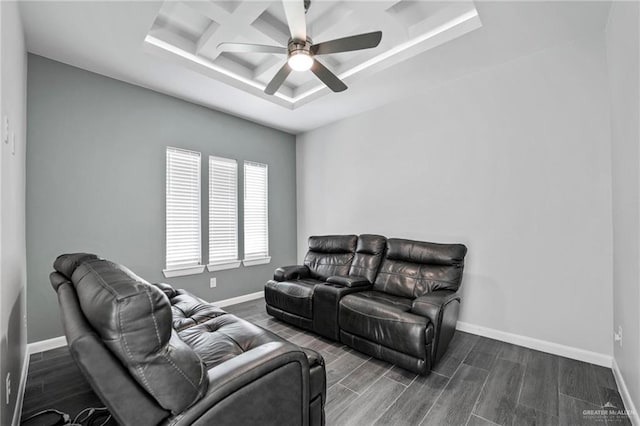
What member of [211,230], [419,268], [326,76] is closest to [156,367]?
[326,76]

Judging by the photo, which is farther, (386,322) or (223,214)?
(223,214)

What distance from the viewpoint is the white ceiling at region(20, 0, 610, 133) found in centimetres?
219

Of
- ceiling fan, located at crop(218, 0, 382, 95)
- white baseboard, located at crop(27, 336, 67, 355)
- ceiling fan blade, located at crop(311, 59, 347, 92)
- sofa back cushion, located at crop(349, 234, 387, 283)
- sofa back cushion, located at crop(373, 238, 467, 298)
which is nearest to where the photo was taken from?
ceiling fan, located at crop(218, 0, 382, 95)

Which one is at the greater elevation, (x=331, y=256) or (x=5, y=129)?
(x=5, y=129)

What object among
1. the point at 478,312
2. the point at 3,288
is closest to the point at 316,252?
the point at 478,312

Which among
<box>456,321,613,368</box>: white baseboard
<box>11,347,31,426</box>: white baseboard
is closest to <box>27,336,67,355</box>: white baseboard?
<box>11,347,31,426</box>: white baseboard

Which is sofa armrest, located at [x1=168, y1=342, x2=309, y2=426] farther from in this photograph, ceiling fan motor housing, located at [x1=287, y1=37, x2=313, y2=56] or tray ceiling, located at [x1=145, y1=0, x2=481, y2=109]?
tray ceiling, located at [x1=145, y1=0, x2=481, y2=109]

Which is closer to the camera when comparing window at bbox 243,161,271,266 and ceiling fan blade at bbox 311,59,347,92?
ceiling fan blade at bbox 311,59,347,92

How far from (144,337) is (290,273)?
8.69 ft

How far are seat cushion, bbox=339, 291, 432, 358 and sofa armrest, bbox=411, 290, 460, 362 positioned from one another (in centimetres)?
6

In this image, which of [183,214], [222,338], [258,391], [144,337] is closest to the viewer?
[144,337]

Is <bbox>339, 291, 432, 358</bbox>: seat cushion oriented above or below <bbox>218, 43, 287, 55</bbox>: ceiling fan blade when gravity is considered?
below

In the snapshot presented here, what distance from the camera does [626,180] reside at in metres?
1.88

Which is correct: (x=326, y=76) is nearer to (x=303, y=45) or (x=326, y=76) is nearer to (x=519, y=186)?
(x=303, y=45)
